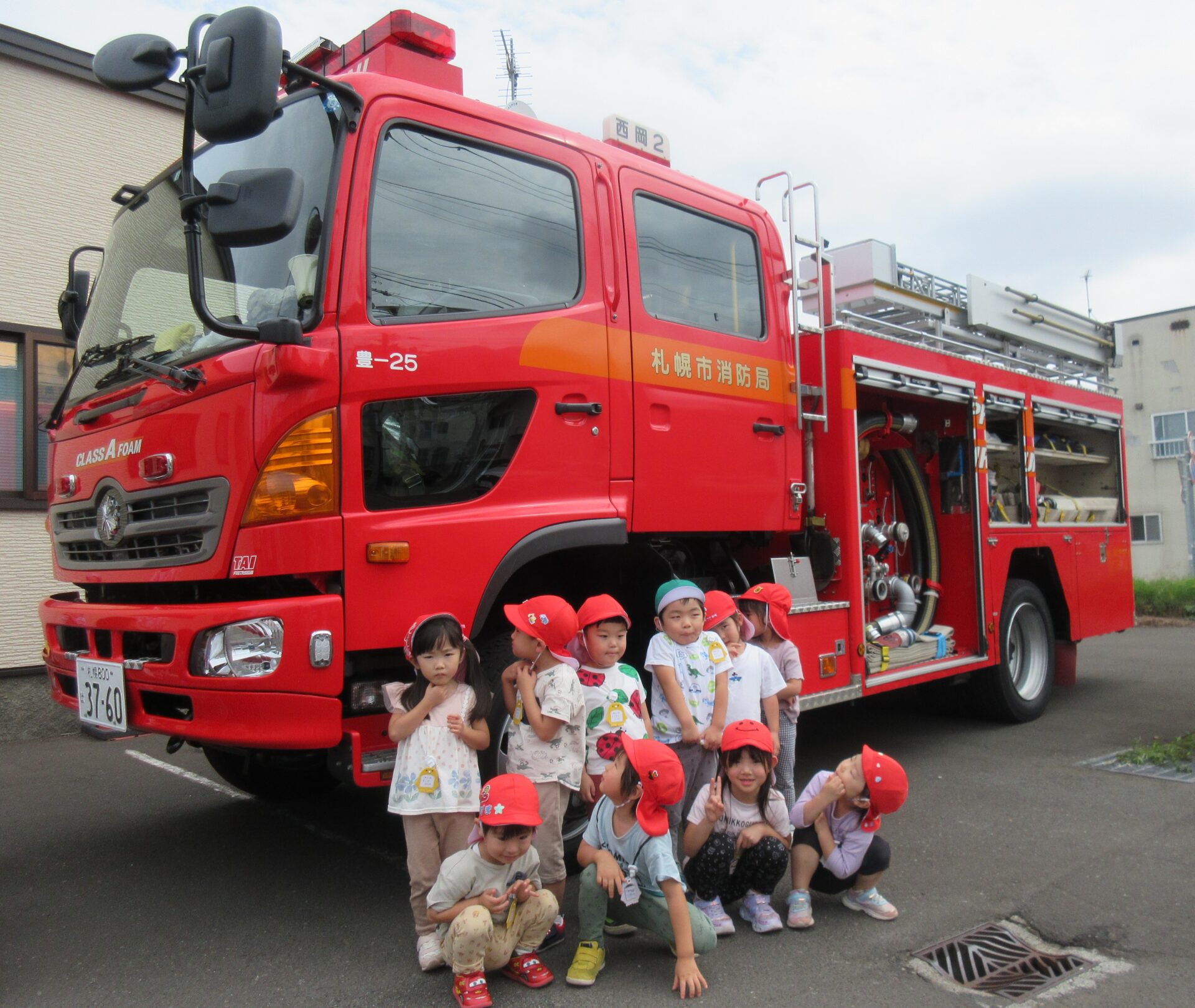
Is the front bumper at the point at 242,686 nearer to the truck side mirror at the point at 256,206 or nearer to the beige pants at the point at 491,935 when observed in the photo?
the beige pants at the point at 491,935

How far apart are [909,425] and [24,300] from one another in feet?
21.8

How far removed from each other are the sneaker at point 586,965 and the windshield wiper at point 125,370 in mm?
2195

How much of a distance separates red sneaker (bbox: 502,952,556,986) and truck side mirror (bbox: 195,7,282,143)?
258 cm

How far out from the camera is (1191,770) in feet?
17.5

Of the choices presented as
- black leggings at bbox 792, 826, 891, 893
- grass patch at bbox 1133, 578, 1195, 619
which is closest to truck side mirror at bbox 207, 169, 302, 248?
black leggings at bbox 792, 826, 891, 893

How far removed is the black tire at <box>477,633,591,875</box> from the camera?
3.49 m

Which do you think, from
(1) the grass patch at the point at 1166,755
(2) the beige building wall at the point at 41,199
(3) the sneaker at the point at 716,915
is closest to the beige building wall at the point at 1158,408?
(1) the grass patch at the point at 1166,755

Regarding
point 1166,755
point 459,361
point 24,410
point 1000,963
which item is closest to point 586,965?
point 1000,963

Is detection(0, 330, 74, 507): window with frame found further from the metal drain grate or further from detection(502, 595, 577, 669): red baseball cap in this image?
the metal drain grate

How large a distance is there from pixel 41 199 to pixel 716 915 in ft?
24.8

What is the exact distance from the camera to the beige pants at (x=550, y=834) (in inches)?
127

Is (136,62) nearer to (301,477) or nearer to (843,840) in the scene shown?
(301,477)

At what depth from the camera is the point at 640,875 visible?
3.05m

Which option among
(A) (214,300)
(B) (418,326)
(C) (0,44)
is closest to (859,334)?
(B) (418,326)
